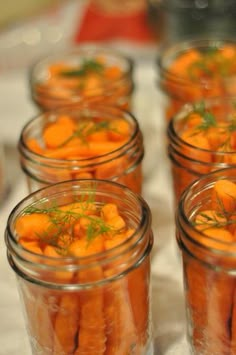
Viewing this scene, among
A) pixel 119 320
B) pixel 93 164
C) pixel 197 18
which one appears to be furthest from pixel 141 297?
pixel 197 18

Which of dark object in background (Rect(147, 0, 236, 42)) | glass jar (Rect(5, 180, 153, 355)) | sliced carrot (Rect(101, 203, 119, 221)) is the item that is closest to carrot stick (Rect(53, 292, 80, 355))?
glass jar (Rect(5, 180, 153, 355))

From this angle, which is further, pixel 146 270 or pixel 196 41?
pixel 196 41

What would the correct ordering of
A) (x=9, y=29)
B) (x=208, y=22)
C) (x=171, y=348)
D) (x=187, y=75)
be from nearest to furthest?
(x=171, y=348) < (x=187, y=75) < (x=208, y=22) < (x=9, y=29)

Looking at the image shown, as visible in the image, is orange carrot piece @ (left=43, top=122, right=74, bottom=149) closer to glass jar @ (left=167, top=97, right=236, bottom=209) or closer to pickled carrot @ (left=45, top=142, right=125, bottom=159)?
pickled carrot @ (left=45, top=142, right=125, bottom=159)

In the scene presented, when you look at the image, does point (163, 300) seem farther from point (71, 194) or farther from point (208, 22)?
point (208, 22)

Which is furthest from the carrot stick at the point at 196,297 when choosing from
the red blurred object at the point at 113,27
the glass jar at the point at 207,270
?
the red blurred object at the point at 113,27

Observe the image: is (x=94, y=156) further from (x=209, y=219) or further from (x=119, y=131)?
(x=209, y=219)

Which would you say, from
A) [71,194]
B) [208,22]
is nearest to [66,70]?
[208,22]
